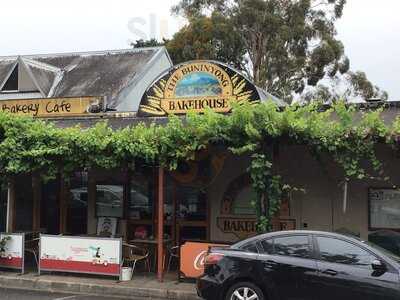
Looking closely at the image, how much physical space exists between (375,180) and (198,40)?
2548cm

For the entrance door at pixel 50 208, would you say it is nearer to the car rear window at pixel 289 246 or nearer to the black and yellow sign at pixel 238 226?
the black and yellow sign at pixel 238 226

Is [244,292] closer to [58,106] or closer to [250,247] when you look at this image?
[250,247]

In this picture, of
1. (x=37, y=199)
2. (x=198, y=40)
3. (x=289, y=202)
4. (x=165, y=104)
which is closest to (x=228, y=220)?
(x=289, y=202)

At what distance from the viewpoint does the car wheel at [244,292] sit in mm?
9023

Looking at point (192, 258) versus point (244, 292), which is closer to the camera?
point (244, 292)

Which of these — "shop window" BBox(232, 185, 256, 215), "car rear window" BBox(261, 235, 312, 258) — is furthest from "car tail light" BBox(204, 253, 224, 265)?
"shop window" BBox(232, 185, 256, 215)

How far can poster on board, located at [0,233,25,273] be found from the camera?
1311cm

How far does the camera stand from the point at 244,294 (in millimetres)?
9062

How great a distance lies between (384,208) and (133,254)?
5345mm

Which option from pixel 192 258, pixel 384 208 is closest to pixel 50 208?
pixel 192 258

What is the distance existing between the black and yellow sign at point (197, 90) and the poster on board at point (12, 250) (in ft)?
13.3

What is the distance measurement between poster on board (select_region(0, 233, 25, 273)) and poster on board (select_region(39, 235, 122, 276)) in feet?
1.70

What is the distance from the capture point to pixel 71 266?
A: 41.6 ft

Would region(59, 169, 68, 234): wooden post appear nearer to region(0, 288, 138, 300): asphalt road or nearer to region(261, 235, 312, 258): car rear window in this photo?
region(0, 288, 138, 300): asphalt road
